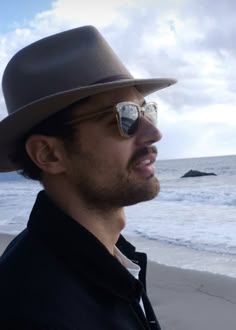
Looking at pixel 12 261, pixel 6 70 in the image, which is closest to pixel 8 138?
pixel 6 70

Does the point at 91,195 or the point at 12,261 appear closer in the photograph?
the point at 12,261

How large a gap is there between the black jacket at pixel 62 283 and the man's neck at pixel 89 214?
0.05 meters

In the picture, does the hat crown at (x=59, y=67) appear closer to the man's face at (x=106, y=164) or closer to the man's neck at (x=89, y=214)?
the man's face at (x=106, y=164)

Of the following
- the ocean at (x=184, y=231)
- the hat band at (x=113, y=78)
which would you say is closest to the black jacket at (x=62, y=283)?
the hat band at (x=113, y=78)

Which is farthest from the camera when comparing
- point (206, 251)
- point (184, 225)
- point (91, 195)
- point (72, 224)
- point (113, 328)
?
point (184, 225)

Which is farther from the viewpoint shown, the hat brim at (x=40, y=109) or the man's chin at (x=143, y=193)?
the man's chin at (x=143, y=193)

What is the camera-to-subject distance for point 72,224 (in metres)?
1.66

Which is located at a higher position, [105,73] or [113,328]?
[105,73]

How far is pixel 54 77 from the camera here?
1.75m

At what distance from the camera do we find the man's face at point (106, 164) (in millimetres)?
1783

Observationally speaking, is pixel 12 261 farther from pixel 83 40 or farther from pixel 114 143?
pixel 83 40

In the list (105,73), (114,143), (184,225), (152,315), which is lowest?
(184,225)

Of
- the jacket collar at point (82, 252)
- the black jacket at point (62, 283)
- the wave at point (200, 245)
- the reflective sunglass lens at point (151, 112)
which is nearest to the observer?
the black jacket at point (62, 283)

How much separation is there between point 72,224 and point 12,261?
0.23 meters
